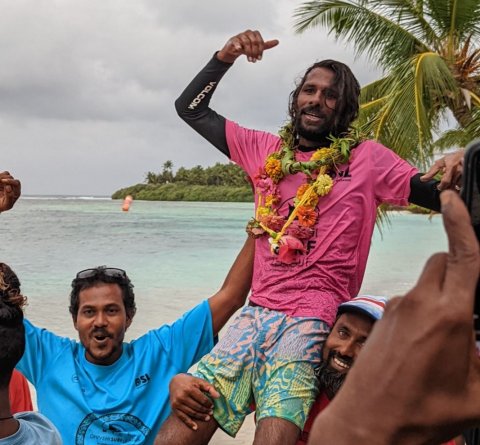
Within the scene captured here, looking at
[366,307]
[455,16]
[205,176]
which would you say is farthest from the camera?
[205,176]

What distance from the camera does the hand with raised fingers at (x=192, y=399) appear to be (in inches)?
105

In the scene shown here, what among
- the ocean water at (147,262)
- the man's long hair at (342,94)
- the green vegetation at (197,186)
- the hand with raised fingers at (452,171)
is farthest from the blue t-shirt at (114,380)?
the green vegetation at (197,186)

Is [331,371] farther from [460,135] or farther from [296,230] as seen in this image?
[460,135]

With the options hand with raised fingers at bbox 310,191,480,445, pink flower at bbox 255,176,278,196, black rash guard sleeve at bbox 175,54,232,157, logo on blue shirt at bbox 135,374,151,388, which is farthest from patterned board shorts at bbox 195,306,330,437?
hand with raised fingers at bbox 310,191,480,445

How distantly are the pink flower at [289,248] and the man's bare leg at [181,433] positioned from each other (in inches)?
27.9

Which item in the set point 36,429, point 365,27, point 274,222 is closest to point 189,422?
point 36,429

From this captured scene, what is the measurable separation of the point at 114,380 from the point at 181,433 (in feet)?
2.07

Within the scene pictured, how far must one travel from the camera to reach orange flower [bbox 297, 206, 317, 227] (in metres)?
2.94

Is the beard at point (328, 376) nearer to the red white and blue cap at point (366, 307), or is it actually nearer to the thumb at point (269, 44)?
the red white and blue cap at point (366, 307)

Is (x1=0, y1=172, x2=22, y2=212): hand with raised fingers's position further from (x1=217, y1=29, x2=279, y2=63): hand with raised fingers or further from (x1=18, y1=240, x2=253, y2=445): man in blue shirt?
(x1=217, y1=29, x2=279, y2=63): hand with raised fingers

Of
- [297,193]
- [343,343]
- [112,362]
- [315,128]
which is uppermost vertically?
[315,128]

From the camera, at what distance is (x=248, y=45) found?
310 cm

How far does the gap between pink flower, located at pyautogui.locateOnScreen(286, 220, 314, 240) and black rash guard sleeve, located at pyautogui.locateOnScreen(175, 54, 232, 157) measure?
615mm

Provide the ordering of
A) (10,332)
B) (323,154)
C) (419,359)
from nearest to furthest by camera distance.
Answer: (419,359), (10,332), (323,154)
